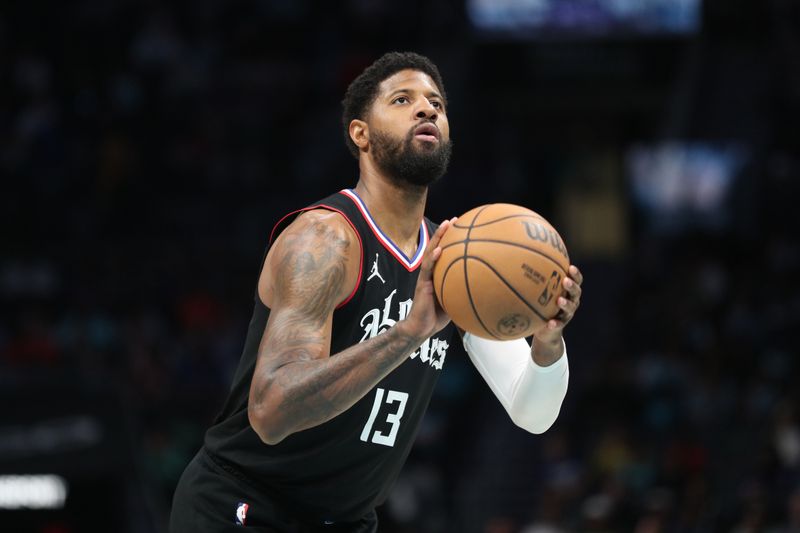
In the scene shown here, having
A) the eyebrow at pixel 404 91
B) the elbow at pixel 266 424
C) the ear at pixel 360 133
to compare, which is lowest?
the elbow at pixel 266 424

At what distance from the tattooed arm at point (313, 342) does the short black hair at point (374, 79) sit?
30.5 inches

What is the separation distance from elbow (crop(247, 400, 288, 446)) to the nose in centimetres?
136

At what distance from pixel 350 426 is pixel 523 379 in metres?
0.78

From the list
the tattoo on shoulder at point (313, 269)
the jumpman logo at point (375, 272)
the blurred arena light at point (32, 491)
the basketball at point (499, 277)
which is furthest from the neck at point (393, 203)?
the blurred arena light at point (32, 491)

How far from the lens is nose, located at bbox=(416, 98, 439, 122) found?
4.71m

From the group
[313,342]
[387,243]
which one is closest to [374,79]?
[387,243]

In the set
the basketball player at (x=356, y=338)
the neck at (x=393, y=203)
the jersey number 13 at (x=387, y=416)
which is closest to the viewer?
the basketball player at (x=356, y=338)

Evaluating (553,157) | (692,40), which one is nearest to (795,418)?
(692,40)

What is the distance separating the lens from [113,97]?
16969 mm

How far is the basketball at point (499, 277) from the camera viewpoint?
4.09m

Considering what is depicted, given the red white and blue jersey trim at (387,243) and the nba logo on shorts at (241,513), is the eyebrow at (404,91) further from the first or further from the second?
the nba logo on shorts at (241,513)

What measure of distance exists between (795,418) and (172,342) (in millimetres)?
7074

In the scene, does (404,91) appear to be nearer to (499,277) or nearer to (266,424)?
(499,277)

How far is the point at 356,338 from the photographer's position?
14.8 ft
